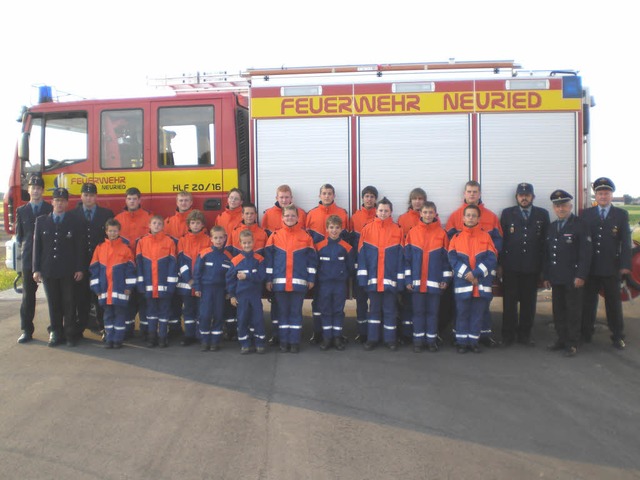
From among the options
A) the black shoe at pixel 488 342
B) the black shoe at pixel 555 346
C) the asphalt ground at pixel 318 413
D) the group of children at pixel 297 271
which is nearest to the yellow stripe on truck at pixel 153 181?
the group of children at pixel 297 271

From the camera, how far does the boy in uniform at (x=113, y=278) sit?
596 centimetres

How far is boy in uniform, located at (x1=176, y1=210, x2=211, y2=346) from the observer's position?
6.03 metres

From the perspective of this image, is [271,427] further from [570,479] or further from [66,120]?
[66,120]

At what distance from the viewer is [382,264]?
5.77 meters

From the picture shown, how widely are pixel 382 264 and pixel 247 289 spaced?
147 centimetres

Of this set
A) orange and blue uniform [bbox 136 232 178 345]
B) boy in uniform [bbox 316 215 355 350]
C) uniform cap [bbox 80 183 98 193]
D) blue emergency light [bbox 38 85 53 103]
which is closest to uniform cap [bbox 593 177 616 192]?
boy in uniform [bbox 316 215 355 350]

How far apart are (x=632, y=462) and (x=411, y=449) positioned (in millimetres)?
1377

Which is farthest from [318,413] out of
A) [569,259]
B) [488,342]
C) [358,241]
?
[569,259]

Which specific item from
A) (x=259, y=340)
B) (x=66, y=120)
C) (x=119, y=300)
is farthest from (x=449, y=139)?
(x=66, y=120)

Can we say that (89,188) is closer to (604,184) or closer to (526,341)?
(526,341)

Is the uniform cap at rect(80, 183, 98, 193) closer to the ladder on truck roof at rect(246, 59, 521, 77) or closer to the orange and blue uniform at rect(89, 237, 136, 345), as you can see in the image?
Result: the orange and blue uniform at rect(89, 237, 136, 345)

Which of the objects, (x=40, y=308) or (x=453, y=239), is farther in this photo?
(x=40, y=308)

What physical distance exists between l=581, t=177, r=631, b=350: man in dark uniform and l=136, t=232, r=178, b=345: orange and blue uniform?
458 cm

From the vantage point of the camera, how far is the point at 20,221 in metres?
6.30
